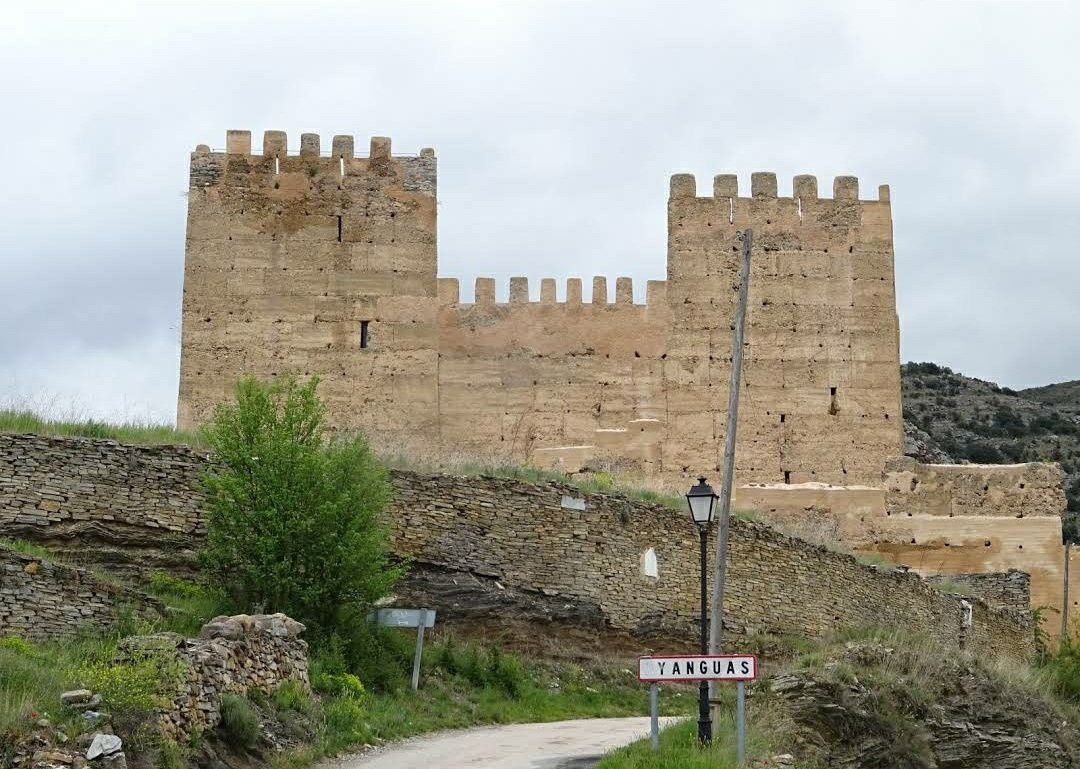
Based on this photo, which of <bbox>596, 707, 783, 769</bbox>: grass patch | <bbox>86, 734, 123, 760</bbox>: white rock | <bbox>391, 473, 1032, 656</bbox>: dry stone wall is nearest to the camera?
<bbox>86, 734, 123, 760</bbox>: white rock

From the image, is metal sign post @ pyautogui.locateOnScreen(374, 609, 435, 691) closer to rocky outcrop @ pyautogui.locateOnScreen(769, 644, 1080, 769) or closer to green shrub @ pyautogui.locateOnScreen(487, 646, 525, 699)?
green shrub @ pyautogui.locateOnScreen(487, 646, 525, 699)

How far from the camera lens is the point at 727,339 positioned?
37.0 metres

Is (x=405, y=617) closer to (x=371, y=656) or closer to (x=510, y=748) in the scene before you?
(x=371, y=656)

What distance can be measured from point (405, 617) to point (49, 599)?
14.8ft

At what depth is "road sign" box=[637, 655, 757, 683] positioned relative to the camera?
15.0m

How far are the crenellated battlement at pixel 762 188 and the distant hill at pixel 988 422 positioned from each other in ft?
55.6

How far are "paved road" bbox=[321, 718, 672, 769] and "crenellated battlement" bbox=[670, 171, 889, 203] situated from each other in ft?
64.9

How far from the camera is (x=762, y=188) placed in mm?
37750

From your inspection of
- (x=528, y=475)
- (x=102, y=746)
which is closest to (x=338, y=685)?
(x=102, y=746)

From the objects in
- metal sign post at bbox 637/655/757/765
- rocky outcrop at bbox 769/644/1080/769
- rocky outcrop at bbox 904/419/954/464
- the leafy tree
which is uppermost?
rocky outcrop at bbox 904/419/954/464

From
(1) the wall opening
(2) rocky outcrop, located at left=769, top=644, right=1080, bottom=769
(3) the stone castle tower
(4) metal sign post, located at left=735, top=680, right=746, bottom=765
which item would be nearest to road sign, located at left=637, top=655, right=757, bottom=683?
(4) metal sign post, located at left=735, top=680, right=746, bottom=765

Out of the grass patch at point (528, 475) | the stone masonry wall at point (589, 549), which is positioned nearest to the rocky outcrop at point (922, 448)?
the stone masonry wall at point (589, 549)

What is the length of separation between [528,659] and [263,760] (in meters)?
7.70

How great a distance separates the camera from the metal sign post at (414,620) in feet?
63.7
